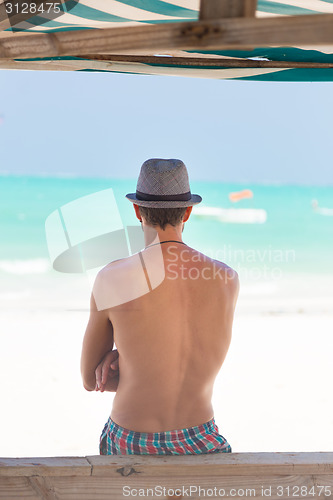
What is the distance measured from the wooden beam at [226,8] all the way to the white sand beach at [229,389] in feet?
11.3

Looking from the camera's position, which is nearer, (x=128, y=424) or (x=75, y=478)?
(x=75, y=478)

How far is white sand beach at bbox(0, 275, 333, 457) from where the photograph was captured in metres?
4.22

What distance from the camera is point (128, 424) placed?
177cm

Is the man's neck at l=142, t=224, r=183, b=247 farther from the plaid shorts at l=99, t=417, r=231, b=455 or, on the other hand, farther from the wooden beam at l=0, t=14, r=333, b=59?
the wooden beam at l=0, t=14, r=333, b=59

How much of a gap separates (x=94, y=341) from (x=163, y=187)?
532 millimetres

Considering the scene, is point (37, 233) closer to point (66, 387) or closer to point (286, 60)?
point (66, 387)

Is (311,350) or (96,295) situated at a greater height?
(96,295)

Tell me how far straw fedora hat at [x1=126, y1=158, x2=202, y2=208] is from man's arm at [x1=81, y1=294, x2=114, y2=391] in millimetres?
360

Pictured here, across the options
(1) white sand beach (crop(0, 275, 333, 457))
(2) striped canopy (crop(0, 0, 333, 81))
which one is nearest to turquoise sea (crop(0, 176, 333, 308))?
(1) white sand beach (crop(0, 275, 333, 457))

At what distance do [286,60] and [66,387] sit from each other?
4.01 m

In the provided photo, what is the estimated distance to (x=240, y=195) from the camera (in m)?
25.8

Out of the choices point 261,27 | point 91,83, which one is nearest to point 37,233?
point 91,83

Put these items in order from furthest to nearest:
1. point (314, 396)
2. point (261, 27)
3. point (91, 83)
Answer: point (91, 83) < point (314, 396) < point (261, 27)

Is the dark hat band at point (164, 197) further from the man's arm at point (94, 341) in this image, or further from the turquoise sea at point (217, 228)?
the turquoise sea at point (217, 228)
